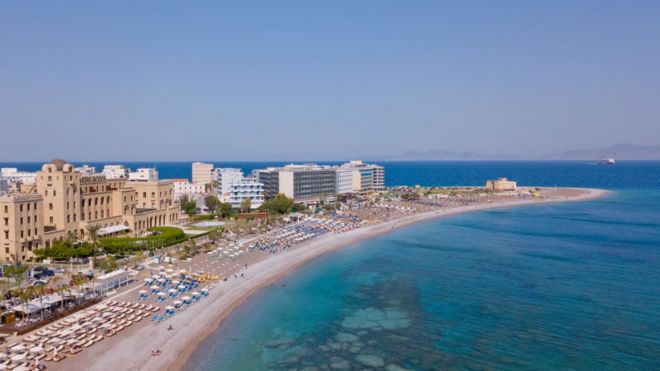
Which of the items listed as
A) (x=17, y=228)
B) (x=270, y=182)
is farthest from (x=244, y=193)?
(x=17, y=228)

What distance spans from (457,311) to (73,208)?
1984 inches

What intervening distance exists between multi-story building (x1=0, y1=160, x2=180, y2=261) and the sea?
28.6 m

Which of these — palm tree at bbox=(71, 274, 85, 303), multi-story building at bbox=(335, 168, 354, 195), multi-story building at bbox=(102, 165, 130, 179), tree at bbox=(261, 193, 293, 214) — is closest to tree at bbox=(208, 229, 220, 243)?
palm tree at bbox=(71, 274, 85, 303)

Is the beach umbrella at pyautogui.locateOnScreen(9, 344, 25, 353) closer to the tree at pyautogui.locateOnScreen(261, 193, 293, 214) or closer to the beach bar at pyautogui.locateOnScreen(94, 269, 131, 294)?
the beach bar at pyautogui.locateOnScreen(94, 269, 131, 294)

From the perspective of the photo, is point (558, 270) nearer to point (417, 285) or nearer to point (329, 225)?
point (417, 285)

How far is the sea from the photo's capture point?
34.0 meters

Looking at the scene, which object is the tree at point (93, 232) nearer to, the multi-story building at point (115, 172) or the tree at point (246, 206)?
the tree at point (246, 206)

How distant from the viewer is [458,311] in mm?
43719

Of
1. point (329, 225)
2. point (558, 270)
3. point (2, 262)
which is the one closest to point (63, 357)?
point (2, 262)

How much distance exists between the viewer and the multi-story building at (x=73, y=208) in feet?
182

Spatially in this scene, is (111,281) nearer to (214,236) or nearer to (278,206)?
(214,236)

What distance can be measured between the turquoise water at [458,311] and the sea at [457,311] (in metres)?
0.12

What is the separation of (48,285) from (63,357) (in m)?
17.3

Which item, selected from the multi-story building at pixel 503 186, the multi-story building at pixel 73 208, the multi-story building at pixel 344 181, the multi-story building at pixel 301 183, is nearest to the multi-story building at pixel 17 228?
the multi-story building at pixel 73 208
